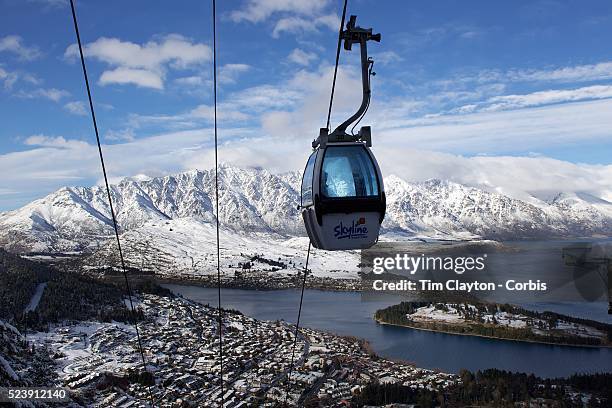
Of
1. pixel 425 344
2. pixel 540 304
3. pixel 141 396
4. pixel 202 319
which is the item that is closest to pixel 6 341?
pixel 141 396

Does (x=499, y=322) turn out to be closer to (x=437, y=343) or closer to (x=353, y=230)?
(x=437, y=343)

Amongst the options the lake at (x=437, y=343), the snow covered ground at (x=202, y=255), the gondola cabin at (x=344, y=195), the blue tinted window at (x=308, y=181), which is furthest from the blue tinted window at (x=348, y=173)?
the snow covered ground at (x=202, y=255)

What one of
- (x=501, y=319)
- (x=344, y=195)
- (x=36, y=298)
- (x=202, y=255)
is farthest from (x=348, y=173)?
(x=202, y=255)

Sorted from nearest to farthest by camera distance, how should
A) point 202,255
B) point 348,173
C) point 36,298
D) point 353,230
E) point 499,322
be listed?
point 348,173 < point 353,230 < point 36,298 < point 499,322 < point 202,255

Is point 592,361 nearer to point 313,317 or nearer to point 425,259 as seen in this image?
point 313,317

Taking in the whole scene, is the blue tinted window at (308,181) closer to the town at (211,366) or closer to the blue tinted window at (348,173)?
the blue tinted window at (348,173)

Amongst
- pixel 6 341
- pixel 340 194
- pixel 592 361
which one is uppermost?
pixel 340 194

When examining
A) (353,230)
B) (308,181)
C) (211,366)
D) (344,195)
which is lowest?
(211,366)
